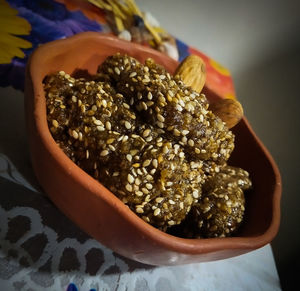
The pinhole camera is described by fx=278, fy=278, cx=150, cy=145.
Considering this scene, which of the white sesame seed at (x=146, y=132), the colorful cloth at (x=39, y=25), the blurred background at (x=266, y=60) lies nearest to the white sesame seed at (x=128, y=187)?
the white sesame seed at (x=146, y=132)

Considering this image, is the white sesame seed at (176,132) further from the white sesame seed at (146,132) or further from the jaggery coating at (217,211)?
the jaggery coating at (217,211)

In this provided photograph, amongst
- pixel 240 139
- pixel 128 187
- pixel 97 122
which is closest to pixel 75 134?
pixel 97 122

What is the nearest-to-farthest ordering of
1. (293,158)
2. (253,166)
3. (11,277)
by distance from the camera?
1. (11,277)
2. (253,166)
3. (293,158)

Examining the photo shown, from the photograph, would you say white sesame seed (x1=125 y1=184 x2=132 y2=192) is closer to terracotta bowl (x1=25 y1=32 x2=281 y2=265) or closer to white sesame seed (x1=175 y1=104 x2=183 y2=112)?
terracotta bowl (x1=25 y1=32 x2=281 y2=265)

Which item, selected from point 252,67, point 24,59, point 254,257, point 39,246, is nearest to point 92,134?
point 39,246

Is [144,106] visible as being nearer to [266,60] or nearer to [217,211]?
[217,211]

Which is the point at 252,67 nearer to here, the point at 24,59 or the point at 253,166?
the point at 253,166
